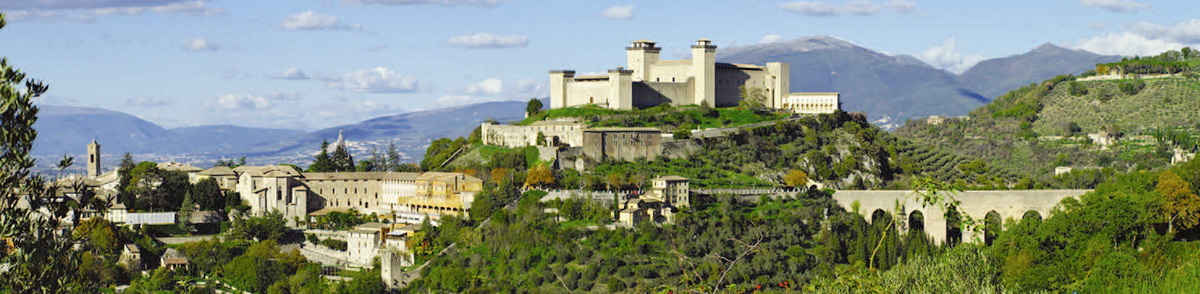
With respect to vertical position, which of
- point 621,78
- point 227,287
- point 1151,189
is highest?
point 621,78

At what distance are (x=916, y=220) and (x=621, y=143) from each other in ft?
40.7

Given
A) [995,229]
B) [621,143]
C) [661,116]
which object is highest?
[661,116]

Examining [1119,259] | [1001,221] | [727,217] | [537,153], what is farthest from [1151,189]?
[537,153]

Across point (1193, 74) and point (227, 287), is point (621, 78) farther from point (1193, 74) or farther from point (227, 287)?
point (1193, 74)

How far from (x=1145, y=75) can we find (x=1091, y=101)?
17.7 ft

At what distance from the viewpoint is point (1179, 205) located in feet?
126

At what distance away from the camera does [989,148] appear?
7294 cm

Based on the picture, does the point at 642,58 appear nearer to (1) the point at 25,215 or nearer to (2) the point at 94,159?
(2) the point at 94,159

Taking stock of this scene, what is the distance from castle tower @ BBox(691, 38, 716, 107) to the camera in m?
59.2

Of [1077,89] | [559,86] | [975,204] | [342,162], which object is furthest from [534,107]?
[1077,89]

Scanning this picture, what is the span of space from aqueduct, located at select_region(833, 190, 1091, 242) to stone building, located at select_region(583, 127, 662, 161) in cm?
860

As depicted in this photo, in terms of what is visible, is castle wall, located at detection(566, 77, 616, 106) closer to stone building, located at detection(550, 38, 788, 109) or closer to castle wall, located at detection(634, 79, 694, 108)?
stone building, located at detection(550, 38, 788, 109)

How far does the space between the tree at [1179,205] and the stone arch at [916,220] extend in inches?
380

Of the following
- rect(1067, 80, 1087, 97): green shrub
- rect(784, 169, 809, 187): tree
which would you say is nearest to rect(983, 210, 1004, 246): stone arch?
rect(784, 169, 809, 187): tree
